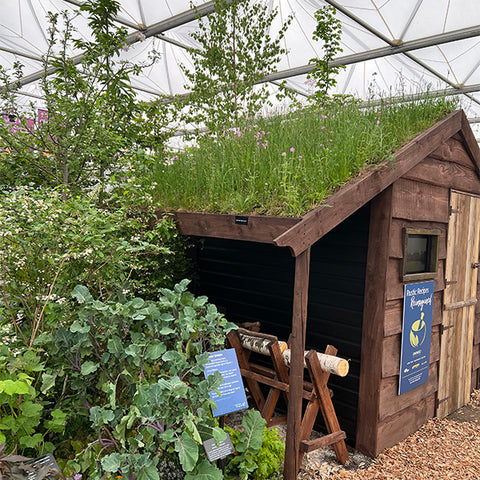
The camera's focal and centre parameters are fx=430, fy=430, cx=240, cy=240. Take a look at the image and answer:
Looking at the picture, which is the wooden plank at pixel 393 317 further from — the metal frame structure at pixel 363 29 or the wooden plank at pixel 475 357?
the metal frame structure at pixel 363 29

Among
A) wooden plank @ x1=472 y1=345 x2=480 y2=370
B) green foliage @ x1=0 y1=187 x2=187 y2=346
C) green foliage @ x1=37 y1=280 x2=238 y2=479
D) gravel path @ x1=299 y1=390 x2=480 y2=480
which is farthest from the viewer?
wooden plank @ x1=472 y1=345 x2=480 y2=370

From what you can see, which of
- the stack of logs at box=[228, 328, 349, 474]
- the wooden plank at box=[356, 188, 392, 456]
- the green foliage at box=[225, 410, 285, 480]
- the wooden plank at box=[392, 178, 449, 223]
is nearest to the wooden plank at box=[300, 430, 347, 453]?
the stack of logs at box=[228, 328, 349, 474]

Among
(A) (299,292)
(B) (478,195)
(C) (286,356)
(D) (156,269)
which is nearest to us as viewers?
(A) (299,292)

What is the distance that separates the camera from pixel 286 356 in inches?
144

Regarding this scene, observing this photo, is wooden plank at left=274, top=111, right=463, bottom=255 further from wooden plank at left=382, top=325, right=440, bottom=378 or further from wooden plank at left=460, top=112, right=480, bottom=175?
wooden plank at left=382, top=325, right=440, bottom=378

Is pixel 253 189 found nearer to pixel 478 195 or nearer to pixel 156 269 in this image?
pixel 156 269

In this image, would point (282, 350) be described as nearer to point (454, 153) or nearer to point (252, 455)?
point (252, 455)

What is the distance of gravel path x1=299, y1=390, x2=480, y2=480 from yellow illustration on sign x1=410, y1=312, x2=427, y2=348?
921mm

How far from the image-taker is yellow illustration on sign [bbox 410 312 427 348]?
158 inches

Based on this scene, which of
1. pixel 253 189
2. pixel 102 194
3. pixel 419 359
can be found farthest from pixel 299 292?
pixel 102 194

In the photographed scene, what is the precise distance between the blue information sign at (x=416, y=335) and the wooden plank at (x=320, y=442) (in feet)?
2.59

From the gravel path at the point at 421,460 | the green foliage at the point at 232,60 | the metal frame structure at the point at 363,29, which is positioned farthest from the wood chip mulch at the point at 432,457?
the metal frame structure at the point at 363,29

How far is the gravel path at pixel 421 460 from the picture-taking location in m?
3.46

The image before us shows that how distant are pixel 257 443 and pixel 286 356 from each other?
0.85 metres
